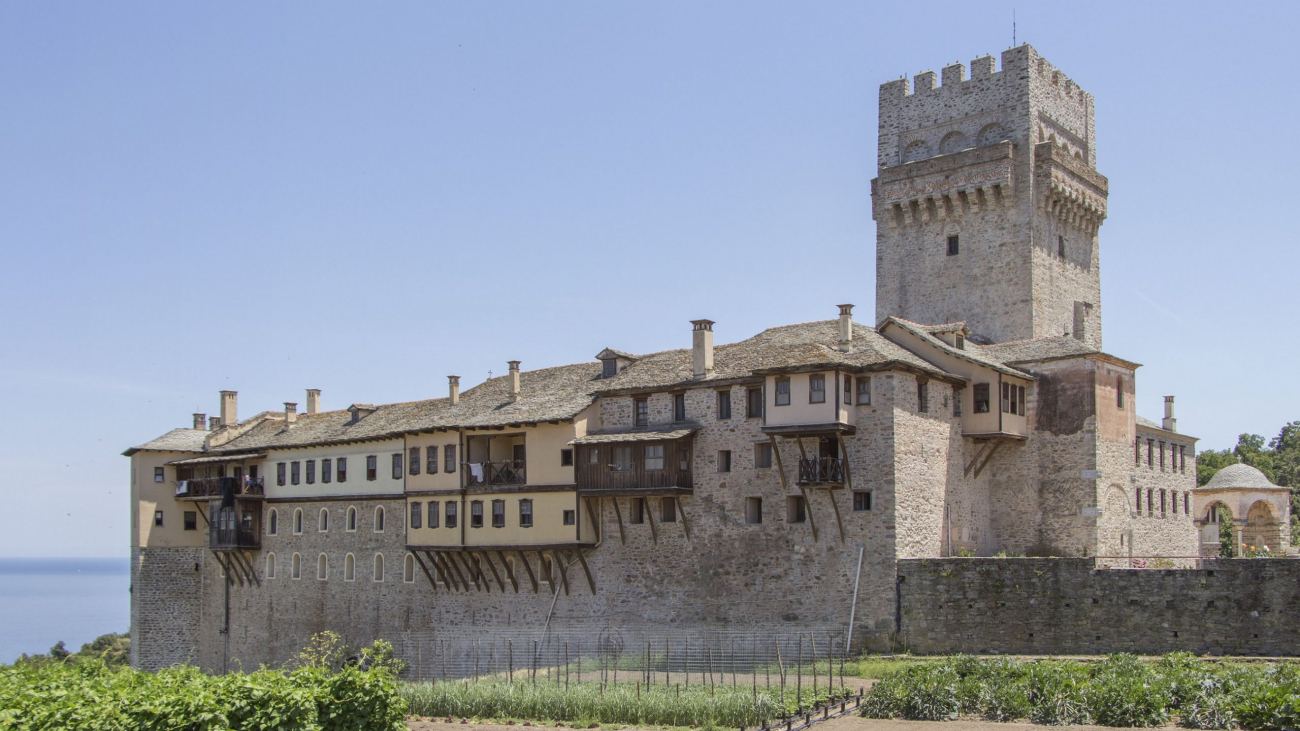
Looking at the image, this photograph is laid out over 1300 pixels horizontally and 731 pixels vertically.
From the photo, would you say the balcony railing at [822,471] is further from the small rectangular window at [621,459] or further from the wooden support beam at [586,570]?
the wooden support beam at [586,570]

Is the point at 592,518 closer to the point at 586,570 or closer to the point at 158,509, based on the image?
the point at 586,570

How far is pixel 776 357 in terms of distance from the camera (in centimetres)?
3922

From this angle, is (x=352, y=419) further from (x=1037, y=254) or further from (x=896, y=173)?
(x=1037, y=254)

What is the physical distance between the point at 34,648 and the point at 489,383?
104238mm

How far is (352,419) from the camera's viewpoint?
179ft

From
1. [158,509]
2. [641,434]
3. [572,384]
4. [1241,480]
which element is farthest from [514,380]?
[1241,480]

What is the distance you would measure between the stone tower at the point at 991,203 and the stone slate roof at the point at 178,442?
3361cm

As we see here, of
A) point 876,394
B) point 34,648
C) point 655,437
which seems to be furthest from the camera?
point 34,648

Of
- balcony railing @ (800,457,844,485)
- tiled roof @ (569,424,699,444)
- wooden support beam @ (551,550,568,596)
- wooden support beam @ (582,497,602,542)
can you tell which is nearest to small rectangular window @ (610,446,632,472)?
tiled roof @ (569,424,699,444)

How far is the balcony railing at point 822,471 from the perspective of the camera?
3778cm

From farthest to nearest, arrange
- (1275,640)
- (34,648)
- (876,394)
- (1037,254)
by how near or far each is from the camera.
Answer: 1. (34,648)
2. (1037,254)
3. (876,394)
4. (1275,640)

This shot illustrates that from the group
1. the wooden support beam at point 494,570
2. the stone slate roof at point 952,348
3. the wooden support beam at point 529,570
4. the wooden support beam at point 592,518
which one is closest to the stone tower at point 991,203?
the stone slate roof at point 952,348

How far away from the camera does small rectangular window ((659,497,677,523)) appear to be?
136 feet

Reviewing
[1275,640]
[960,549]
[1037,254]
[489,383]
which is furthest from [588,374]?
[1275,640]
